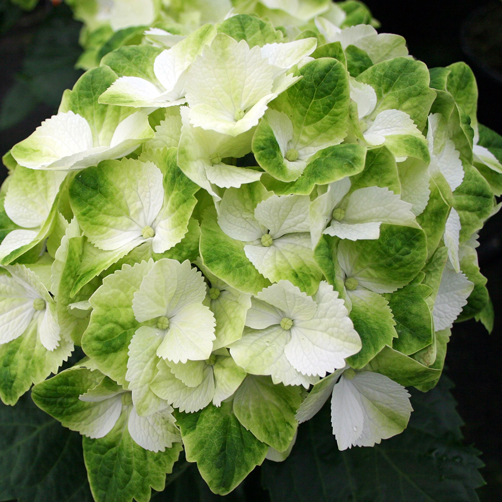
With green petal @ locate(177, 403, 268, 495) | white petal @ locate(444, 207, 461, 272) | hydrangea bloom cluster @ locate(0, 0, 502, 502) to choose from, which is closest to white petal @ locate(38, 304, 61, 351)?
hydrangea bloom cluster @ locate(0, 0, 502, 502)

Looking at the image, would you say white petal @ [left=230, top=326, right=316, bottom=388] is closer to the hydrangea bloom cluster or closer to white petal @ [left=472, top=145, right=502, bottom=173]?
the hydrangea bloom cluster

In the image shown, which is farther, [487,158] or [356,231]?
[487,158]

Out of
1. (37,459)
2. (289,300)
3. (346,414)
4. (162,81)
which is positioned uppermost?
(162,81)

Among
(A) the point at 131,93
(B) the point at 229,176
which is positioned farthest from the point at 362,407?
(A) the point at 131,93

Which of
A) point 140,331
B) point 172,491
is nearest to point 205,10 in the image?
point 140,331

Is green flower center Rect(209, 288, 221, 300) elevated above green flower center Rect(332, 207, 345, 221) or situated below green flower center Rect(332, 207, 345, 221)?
below

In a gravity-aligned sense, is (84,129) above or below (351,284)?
above

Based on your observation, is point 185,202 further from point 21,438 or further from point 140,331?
point 21,438

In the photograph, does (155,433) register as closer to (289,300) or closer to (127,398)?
(127,398)

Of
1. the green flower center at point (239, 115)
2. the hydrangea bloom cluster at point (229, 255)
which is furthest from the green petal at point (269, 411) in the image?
the green flower center at point (239, 115)
